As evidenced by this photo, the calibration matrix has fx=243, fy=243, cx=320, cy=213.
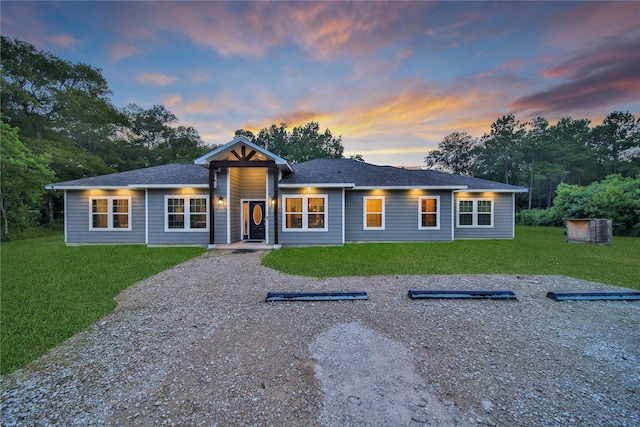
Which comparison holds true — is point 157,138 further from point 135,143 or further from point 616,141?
point 616,141

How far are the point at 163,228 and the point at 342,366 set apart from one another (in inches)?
415

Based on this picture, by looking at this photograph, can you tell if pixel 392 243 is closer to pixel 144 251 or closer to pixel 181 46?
pixel 144 251

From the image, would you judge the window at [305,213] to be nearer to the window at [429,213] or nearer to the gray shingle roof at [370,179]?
the gray shingle roof at [370,179]

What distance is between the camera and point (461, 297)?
14.5 feet

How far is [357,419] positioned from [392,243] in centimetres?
955

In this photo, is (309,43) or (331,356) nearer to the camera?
(331,356)

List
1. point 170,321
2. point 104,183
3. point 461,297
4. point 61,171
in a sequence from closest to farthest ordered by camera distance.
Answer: point 170,321, point 461,297, point 104,183, point 61,171

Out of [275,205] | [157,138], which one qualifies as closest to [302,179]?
[275,205]

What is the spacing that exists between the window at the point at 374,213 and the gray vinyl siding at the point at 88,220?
9.88 m

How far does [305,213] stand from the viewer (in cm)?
1050

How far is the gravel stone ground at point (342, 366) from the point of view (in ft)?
6.32

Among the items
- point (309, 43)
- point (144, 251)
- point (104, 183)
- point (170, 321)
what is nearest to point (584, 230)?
point (309, 43)

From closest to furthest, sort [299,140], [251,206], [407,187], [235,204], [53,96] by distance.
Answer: [407,187] < [235,204] < [251,206] < [53,96] < [299,140]

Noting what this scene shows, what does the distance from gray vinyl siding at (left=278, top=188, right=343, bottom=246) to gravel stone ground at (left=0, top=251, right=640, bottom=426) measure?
605 centimetres
